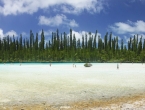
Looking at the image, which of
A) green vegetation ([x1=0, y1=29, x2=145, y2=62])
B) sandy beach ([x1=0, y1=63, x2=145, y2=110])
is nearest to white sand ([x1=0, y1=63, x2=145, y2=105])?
sandy beach ([x1=0, y1=63, x2=145, y2=110])

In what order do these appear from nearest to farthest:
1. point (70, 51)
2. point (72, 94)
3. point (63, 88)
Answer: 1. point (72, 94)
2. point (63, 88)
3. point (70, 51)

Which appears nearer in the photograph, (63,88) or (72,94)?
(72,94)

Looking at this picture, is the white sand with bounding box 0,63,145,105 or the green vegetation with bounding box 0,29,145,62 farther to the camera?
the green vegetation with bounding box 0,29,145,62

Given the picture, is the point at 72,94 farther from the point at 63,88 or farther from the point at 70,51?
the point at 70,51

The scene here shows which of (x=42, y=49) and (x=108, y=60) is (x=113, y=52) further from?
(x=42, y=49)

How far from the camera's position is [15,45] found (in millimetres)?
118750

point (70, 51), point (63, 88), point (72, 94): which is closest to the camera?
point (72, 94)

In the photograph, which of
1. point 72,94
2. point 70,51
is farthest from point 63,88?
point 70,51

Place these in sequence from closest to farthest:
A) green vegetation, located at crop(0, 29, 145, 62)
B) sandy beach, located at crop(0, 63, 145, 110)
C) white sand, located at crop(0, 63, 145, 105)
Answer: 1. sandy beach, located at crop(0, 63, 145, 110)
2. white sand, located at crop(0, 63, 145, 105)
3. green vegetation, located at crop(0, 29, 145, 62)

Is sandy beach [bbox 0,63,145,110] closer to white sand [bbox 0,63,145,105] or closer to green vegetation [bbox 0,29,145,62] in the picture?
white sand [bbox 0,63,145,105]

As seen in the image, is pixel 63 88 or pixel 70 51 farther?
pixel 70 51

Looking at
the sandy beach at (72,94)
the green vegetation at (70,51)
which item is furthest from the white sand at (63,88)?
the green vegetation at (70,51)

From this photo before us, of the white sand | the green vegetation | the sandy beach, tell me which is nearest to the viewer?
the sandy beach

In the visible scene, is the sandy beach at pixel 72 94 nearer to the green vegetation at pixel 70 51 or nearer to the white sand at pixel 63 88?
the white sand at pixel 63 88
